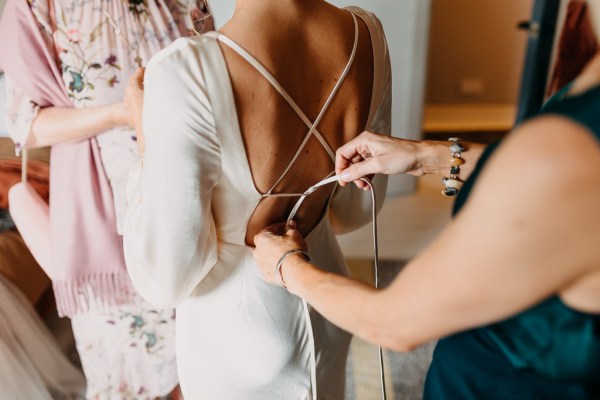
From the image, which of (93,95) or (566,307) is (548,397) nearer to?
(566,307)

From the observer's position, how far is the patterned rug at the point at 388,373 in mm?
1577

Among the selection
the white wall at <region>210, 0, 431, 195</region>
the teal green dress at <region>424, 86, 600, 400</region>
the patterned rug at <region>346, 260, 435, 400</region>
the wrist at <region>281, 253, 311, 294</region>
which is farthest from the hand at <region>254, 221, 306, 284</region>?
the white wall at <region>210, 0, 431, 195</region>

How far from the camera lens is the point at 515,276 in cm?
39

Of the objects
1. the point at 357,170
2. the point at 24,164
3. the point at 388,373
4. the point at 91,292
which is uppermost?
Answer: the point at 357,170

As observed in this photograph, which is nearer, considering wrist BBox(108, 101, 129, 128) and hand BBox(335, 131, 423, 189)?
hand BBox(335, 131, 423, 189)

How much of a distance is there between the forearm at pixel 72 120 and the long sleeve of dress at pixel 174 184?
0.87 ft

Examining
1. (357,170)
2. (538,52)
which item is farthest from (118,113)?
(538,52)

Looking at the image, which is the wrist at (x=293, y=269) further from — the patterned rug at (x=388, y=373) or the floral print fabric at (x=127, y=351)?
the patterned rug at (x=388, y=373)

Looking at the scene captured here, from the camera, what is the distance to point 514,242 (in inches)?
14.6

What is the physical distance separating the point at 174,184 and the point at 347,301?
0.28 metres

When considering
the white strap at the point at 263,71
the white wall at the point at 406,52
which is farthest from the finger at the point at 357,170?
the white wall at the point at 406,52

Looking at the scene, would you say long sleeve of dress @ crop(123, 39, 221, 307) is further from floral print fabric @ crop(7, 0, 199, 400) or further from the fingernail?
floral print fabric @ crop(7, 0, 199, 400)

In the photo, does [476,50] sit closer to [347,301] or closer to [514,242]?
[347,301]

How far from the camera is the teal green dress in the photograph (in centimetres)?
47
